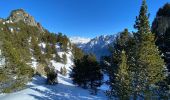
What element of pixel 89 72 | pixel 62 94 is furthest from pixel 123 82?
pixel 89 72

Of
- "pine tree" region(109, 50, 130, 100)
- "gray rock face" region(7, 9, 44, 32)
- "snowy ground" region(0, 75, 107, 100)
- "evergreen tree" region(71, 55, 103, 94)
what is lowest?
"snowy ground" region(0, 75, 107, 100)

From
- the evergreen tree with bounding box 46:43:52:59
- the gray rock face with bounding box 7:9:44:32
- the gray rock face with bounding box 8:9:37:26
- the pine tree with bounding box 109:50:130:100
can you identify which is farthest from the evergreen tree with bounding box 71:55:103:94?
the gray rock face with bounding box 8:9:37:26

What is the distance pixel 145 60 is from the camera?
136 ft

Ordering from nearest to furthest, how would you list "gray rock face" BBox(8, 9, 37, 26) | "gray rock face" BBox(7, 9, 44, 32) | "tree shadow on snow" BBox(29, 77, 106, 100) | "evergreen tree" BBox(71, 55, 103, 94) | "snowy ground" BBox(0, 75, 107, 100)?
"snowy ground" BBox(0, 75, 107, 100) < "tree shadow on snow" BBox(29, 77, 106, 100) < "evergreen tree" BBox(71, 55, 103, 94) < "gray rock face" BBox(7, 9, 44, 32) < "gray rock face" BBox(8, 9, 37, 26)

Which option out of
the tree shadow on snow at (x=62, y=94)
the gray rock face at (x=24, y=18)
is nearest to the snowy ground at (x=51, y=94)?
the tree shadow on snow at (x=62, y=94)

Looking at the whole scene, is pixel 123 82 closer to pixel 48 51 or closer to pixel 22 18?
pixel 48 51

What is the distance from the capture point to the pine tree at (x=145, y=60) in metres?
40.8

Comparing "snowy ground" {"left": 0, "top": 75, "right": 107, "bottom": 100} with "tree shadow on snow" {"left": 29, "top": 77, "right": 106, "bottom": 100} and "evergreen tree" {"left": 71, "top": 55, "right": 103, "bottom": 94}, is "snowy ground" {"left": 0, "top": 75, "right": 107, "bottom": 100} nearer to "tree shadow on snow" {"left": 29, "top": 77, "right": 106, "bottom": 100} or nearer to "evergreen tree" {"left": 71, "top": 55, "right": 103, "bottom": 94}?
"tree shadow on snow" {"left": 29, "top": 77, "right": 106, "bottom": 100}

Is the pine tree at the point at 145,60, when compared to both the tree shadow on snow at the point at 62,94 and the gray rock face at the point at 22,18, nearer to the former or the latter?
the tree shadow on snow at the point at 62,94

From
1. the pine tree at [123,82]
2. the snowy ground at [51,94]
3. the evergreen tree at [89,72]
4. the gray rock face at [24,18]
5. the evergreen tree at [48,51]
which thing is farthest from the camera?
the gray rock face at [24,18]

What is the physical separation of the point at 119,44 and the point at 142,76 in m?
14.1

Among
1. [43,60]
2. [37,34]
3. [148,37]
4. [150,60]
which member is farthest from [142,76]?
[37,34]

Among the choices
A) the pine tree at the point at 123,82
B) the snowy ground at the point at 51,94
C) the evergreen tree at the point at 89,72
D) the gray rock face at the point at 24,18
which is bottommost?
the snowy ground at the point at 51,94

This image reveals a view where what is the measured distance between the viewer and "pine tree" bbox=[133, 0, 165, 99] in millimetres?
40834
